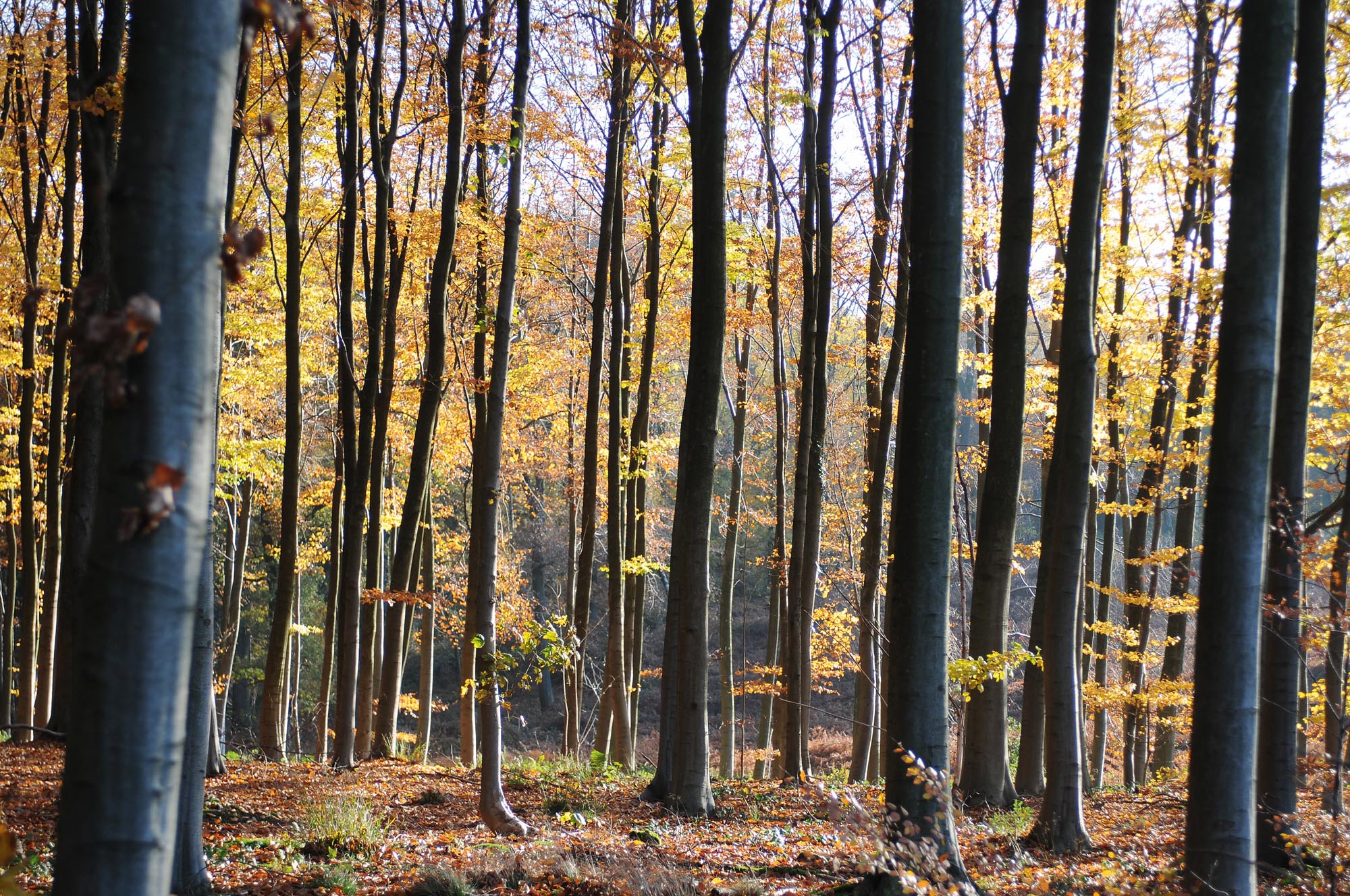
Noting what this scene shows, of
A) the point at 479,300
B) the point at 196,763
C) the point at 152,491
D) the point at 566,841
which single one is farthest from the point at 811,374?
the point at 152,491

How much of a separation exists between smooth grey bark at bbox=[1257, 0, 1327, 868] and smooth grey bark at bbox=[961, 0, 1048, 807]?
5.96 feet

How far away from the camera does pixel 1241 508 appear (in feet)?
12.9

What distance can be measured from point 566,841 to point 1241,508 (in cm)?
494

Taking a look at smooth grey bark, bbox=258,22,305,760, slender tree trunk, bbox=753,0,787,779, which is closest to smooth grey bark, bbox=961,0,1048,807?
slender tree trunk, bbox=753,0,787,779

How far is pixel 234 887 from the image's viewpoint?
4906 mm

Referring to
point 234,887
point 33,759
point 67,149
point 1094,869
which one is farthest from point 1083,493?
point 67,149

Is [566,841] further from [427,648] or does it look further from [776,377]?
[427,648]

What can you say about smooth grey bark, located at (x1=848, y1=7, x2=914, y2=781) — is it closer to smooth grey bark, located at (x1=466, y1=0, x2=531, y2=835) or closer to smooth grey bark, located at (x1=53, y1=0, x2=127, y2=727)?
smooth grey bark, located at (x1=466, y1=0, x2=531, y2=835)

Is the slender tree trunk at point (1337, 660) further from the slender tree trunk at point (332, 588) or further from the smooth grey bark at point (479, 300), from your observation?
the slender tree trunk at point (332, 588)

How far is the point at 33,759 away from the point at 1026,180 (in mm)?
11117

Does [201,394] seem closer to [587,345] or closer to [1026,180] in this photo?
[1026,180]

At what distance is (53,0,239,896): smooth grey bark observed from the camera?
1.54m

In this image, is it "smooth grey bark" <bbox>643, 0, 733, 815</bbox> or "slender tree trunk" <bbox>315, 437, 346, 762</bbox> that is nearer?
"smooth grey bark" <bbox>643, 0, 733, 815</bbox>

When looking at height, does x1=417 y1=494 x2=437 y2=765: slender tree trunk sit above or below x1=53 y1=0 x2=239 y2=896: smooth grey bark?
below
